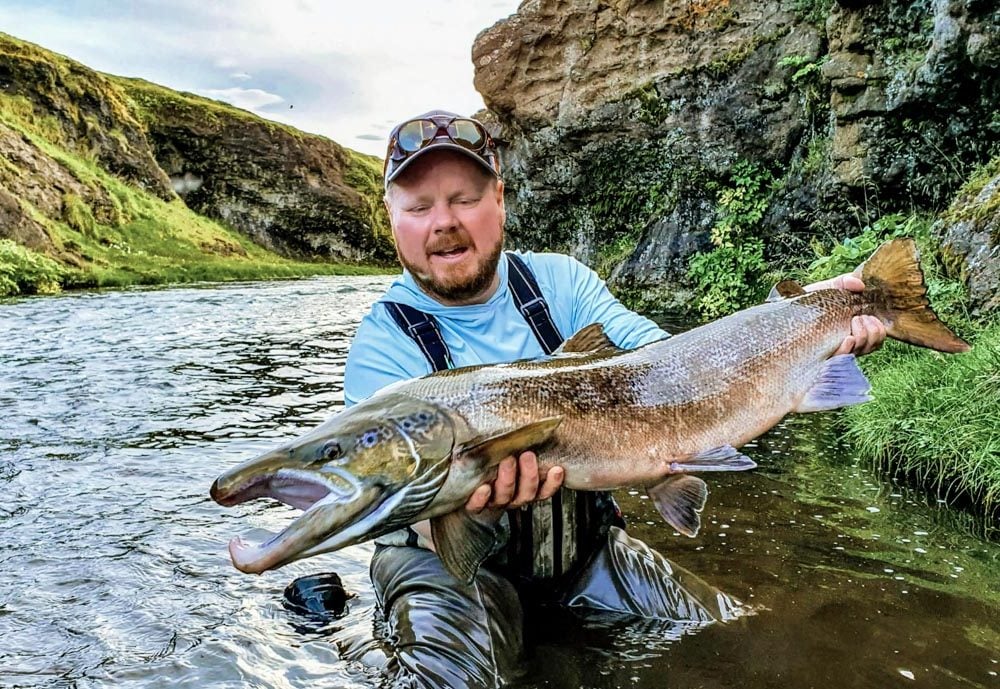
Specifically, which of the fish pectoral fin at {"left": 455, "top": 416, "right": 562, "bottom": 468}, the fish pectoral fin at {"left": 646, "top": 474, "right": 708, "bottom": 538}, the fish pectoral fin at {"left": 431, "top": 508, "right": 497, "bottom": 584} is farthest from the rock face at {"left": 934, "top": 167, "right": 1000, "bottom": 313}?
the fish pectoral fin at {"left": 431, "top": 508, "right": 497, "bottom": 584}

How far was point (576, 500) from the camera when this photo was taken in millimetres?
3307

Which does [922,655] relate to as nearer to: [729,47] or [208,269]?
[729,47]

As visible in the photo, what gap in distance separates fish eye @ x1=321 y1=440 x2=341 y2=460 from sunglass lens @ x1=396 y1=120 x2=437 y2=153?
4.77 ft

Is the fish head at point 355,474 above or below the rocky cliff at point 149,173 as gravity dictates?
below

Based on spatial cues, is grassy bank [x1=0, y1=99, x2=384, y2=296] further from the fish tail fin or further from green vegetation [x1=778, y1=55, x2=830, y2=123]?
the fish tail fin

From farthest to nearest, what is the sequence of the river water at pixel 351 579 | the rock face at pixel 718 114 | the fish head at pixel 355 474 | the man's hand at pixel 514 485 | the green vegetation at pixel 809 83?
the green vegetation at pixel 809 83
the rock face at pixel 718 114
the river water at pixel 351 579
the man's hand at pixel 514 485
the fish head at pixel 355 474

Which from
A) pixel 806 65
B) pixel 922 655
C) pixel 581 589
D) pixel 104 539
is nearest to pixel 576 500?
pixel 581 589

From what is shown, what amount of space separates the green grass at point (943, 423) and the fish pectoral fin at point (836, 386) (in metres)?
2.10

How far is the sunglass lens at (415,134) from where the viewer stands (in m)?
3.29

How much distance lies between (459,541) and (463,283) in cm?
A: 120

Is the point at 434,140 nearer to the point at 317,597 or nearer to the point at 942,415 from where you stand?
the point at 317,597

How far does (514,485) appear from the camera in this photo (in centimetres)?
260

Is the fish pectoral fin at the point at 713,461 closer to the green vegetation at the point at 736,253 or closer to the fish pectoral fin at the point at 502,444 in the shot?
the fish pectoral fin at the point at 502,444

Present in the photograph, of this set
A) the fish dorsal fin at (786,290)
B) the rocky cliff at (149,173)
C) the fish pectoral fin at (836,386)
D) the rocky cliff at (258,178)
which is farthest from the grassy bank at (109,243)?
the fish pectoral fin at (836,386)
